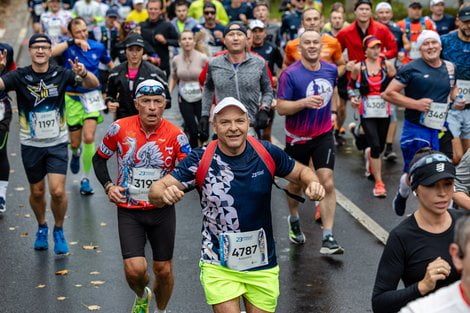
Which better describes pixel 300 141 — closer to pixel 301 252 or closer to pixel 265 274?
pixel 301 252

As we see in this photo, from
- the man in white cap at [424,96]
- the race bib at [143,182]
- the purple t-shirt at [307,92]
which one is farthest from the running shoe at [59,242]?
the man in white cap at [424,96]

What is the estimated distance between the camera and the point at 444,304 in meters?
3.77

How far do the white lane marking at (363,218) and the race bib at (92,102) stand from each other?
10.2 ft

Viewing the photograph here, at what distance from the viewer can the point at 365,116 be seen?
12180mm

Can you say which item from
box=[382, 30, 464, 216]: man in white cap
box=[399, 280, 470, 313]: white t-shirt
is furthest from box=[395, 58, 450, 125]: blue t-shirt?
box=[399, 280, 470, 313]: white t-shirt

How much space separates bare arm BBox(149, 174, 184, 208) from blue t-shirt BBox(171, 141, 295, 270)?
2.0 inches

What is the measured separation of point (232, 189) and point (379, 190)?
5.94m

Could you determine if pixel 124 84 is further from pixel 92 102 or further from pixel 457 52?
pixel 457 52

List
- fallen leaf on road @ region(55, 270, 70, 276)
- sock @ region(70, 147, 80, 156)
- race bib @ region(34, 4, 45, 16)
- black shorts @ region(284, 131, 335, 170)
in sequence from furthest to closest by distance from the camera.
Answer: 1. race bib @ region(34, 4, 45, 16)
2. sock @ region(70, 147, 80, 156)
3. black shorts @ region(284, 131, 335, 170)
4. fallen leaf on road @ region(55, 270, 70, 276)

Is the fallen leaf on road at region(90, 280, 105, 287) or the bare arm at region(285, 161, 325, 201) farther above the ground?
the bare arm at region(285, 161, 325, 201)

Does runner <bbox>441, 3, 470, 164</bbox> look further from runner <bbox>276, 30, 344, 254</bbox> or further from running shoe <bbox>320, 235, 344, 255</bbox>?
running shoe <bbox>320, 235, 344, 255</bbox>

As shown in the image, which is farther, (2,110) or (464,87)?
(464,87)

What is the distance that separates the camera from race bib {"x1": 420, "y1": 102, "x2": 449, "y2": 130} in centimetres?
999

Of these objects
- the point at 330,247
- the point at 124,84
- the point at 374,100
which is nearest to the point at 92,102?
the point at 124,84
